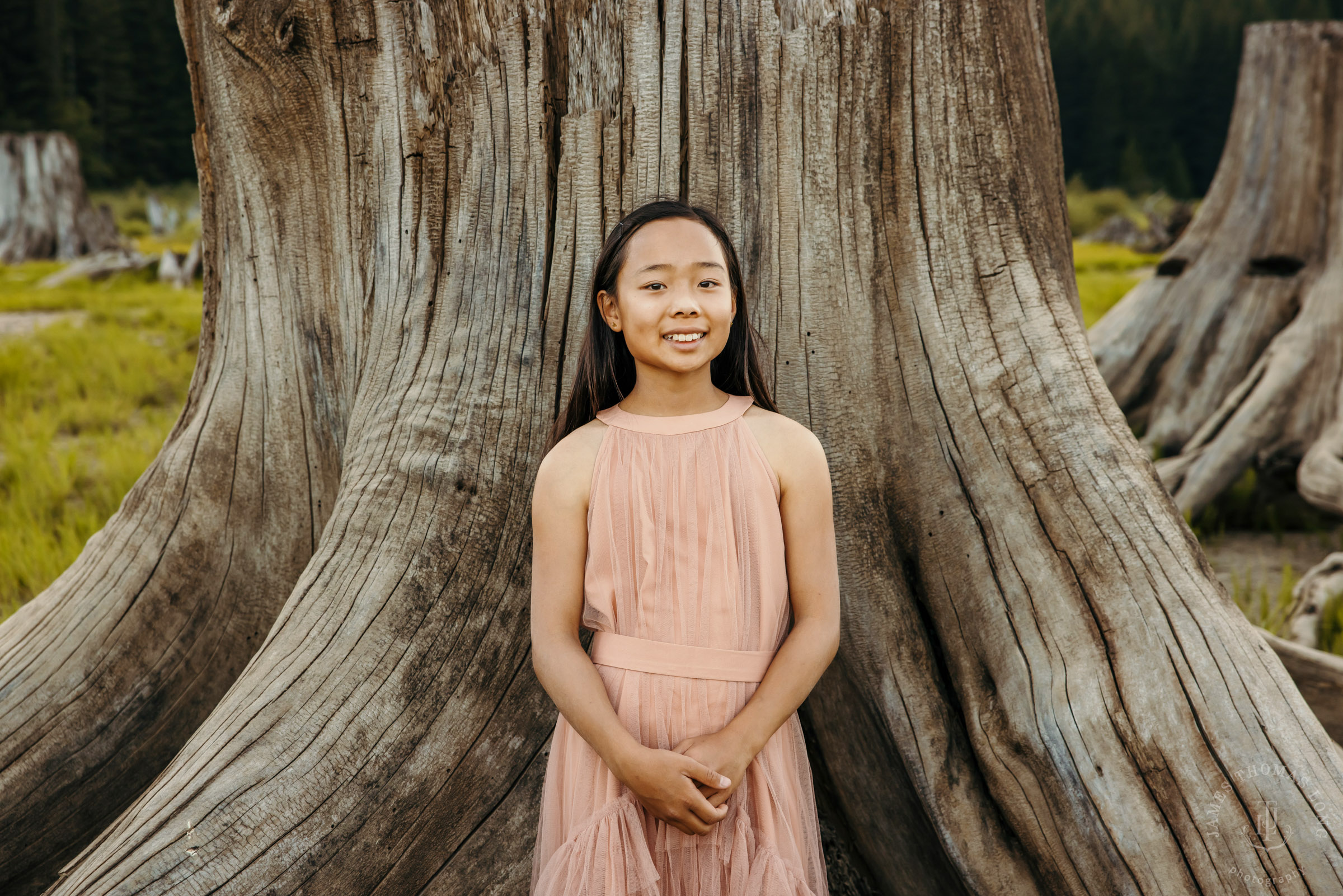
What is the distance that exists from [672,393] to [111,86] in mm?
34644

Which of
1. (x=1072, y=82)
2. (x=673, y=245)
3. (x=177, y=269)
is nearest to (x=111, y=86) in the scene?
(x=177, y=269)

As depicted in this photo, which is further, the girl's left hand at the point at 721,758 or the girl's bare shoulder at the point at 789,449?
the girl's bare shoulder at the point at 789,449

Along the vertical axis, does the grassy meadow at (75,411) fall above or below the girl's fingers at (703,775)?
below

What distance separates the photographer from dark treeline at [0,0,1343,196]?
94.6ft

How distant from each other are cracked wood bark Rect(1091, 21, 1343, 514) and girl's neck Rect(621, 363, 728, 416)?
3.91m

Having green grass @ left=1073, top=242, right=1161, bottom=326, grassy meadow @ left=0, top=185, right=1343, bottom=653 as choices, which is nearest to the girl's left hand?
grassy meadow @ left=0, top=185, right=1343, bottom=653

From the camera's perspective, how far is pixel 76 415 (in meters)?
5.96

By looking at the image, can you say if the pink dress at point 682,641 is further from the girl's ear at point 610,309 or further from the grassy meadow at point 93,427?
the grassy meadow at point 93,427

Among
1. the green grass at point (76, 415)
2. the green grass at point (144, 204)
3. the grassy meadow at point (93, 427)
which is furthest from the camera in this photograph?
the green grass at point (144, 204)

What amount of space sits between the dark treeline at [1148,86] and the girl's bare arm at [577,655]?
33793 millimetres

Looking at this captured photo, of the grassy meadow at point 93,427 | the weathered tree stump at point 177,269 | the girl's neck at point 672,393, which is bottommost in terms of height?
the weathered tree stump at point 177,269

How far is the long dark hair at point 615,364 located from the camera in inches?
63.1

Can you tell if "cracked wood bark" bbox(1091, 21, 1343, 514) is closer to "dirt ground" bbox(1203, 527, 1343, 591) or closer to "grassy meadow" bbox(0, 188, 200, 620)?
"dirt ground" bbox(1203, 527, 1343, 591)

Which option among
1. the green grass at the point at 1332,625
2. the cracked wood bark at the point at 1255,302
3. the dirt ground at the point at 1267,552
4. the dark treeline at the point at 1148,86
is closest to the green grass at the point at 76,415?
the green grass at the point at 1332,625
